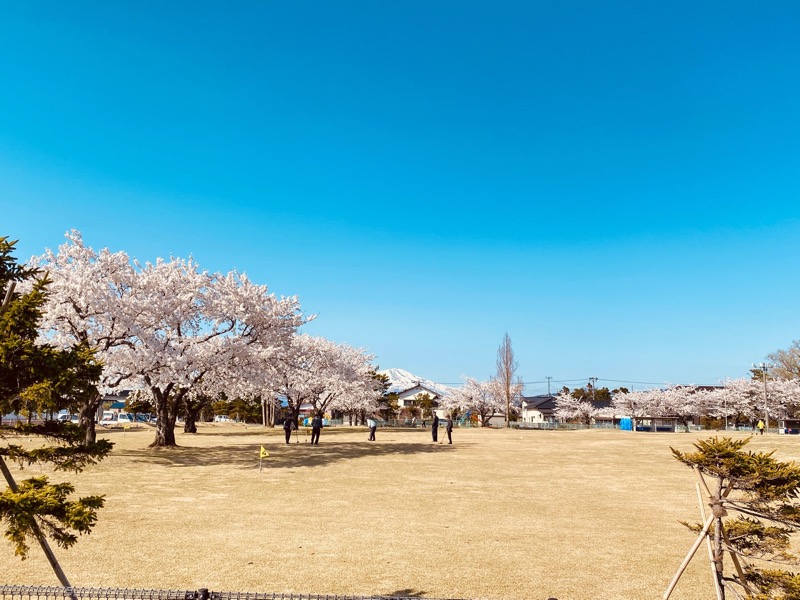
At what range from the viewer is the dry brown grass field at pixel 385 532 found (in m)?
8.09

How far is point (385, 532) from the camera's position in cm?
1127

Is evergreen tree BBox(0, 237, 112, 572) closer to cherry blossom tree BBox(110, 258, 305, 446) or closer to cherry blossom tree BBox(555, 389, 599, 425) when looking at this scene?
cherry blossom tree BBox(110, 258, 305, 446)

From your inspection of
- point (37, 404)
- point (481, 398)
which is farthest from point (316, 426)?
point (481, 398)

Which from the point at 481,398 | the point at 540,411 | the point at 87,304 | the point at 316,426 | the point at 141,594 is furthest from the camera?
the point at 540,411

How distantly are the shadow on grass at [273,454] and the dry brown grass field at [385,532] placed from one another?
112 centimetres

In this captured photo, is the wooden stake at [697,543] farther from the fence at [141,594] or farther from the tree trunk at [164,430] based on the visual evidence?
the tree trunk at [164,430]

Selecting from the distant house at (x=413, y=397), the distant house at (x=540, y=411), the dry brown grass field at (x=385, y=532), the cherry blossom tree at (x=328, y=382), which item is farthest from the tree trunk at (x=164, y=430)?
the distant house at (x=540, y=411)

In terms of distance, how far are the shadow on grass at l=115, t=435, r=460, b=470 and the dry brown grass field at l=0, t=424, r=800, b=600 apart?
1118 millimetres

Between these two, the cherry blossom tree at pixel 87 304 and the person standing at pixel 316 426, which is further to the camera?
the person standing at pixel 316 426

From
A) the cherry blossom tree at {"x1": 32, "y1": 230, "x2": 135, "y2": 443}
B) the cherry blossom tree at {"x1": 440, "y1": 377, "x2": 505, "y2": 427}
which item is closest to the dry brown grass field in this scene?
the cherry blossom tree at {"x1": 32, "y1": 230, "x2": 135, "y2": 443}

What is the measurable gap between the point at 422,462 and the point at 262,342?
485 inches

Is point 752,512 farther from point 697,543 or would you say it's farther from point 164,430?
point 164,430

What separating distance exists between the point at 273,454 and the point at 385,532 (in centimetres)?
1775

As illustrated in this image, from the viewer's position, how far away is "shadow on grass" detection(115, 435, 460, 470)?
2366cm
